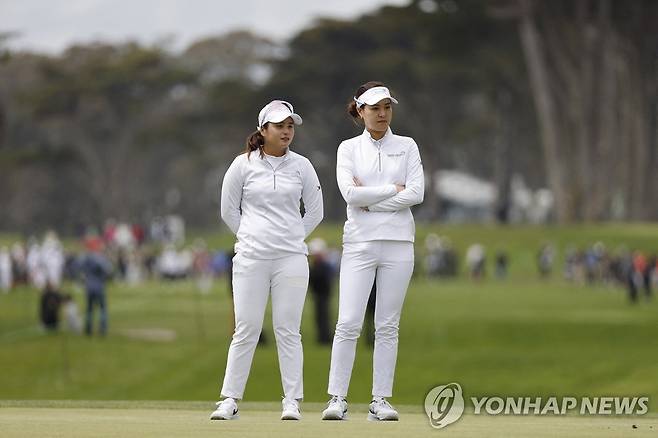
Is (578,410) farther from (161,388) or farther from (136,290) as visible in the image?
(136,290)

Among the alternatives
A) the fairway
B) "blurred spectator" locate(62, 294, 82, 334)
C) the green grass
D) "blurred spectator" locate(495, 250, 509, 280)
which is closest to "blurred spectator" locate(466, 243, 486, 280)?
"blurred spectator" locate(495, 250, 509, 280)

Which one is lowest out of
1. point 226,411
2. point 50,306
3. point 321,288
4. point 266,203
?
point 50,306

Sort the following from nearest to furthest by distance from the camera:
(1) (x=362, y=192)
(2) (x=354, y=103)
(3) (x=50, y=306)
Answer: (1) (x=362, y=192)
(2) (x=354, y=103)
(3) (x=50, y=306)

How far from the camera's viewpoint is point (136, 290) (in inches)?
2445

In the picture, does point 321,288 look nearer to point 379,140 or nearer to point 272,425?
point 379,140

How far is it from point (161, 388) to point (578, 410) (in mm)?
16399

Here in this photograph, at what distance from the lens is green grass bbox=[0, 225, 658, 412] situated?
31.9m

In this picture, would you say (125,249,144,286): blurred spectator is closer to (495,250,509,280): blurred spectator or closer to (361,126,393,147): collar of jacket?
(495,250,509,280): blurred spectator

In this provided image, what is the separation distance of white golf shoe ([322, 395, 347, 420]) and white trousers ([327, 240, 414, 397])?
0.08 metres

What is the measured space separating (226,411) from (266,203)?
1441 millimetres

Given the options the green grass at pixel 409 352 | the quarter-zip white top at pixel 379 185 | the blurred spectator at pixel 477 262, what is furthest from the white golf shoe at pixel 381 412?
the blurred spectator at pixel 477 262

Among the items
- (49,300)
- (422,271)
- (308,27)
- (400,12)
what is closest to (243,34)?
(308,27)

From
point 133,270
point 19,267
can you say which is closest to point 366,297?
point 19,267

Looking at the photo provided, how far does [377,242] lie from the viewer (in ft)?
41.7
